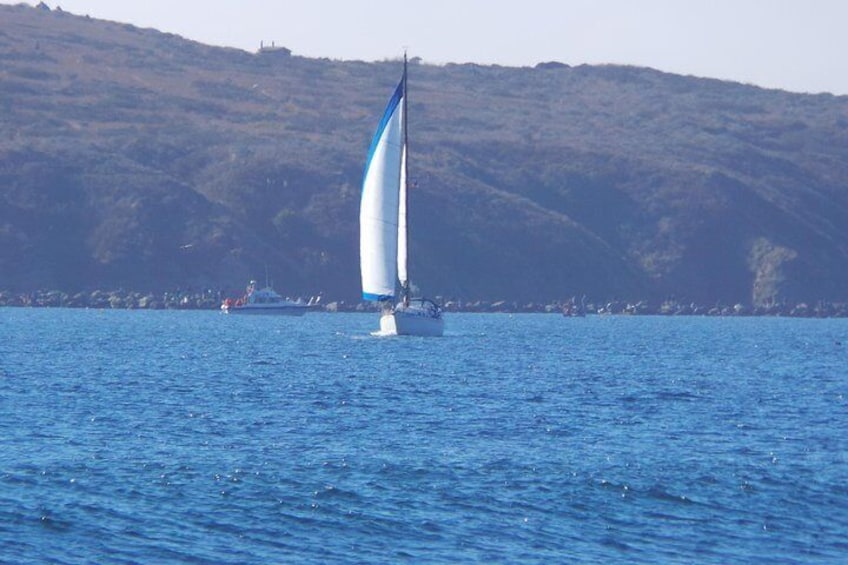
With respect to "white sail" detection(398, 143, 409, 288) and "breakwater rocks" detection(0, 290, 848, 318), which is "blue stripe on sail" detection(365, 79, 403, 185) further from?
"breakwater rocks" detection(0, 290, 848, 318)

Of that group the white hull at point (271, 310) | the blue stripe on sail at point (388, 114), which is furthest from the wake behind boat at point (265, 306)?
the blue stripe on sail at point (388, 114)

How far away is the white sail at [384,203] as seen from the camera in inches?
2849

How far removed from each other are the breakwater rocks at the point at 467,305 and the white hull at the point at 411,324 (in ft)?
164

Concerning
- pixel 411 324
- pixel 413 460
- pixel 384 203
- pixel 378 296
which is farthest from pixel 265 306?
pixel 413 460

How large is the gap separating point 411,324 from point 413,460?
39909 millimetres

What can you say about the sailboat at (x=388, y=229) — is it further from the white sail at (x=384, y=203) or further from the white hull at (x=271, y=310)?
the white hull at (x=271, y=310)

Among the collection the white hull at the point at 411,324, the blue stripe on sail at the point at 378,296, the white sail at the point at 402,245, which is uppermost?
the white sail at the point at 402,245

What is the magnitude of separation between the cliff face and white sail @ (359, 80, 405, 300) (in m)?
53.9

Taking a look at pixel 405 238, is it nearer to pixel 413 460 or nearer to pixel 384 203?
pixel 384 203

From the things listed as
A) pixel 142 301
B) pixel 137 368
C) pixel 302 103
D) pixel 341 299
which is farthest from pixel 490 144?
pixel 137 368

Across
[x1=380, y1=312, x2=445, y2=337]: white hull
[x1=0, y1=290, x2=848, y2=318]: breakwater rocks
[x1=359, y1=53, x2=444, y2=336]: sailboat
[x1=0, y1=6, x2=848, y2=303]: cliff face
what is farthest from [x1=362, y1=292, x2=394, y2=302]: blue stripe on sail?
[x1=0, y1=6, x2=848, y2=303]: cliff face

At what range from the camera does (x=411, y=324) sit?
72.0 metres

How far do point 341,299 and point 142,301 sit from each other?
1630 centimetres

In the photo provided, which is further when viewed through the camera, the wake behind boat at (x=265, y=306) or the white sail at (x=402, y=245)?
the wake behind boat at (x=265, y=306)
